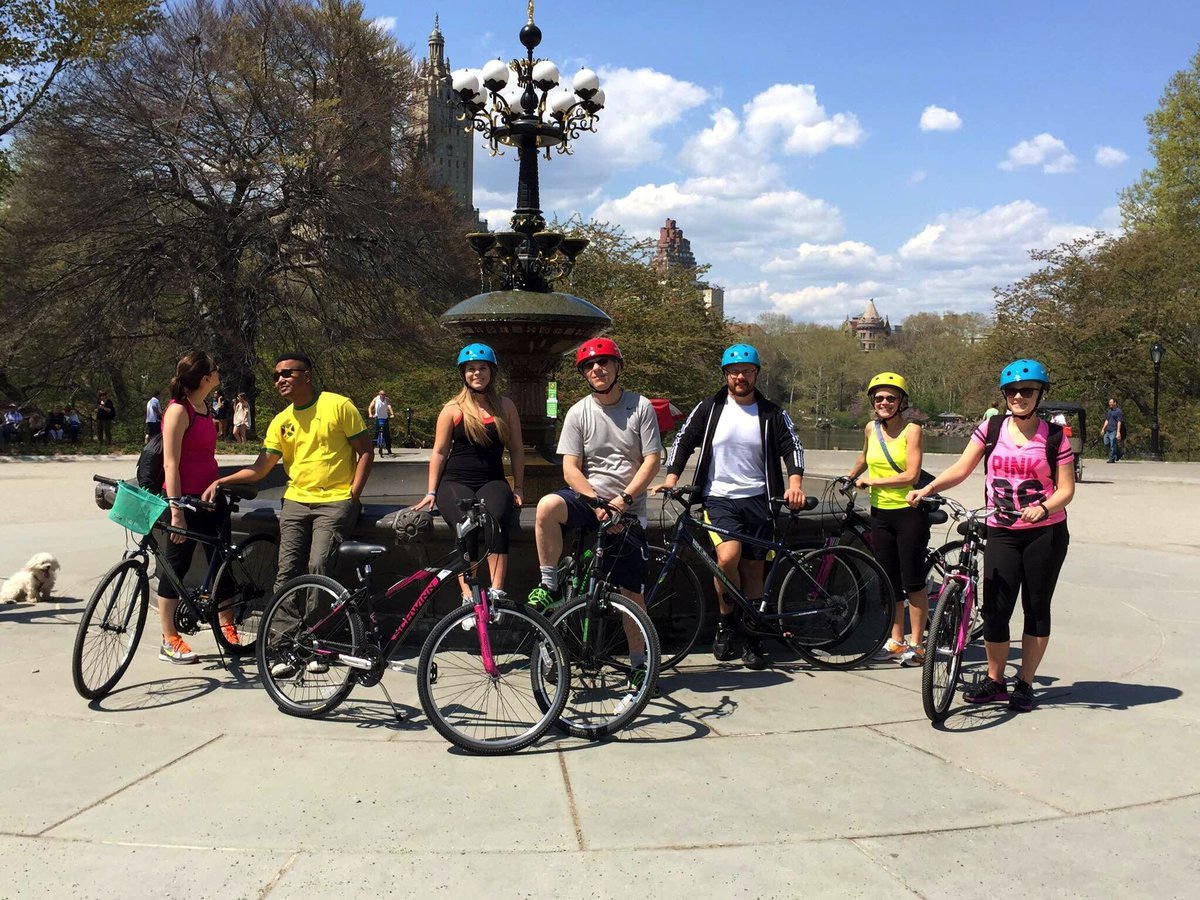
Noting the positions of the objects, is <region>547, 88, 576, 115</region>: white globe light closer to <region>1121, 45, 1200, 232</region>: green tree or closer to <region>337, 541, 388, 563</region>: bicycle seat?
<region>337, 541, 388, 563</region>: bicycle seat

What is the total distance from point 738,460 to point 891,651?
5.50 ft

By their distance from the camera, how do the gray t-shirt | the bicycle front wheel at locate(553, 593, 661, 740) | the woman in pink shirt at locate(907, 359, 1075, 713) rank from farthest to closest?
the gray t-shirt
the woman in pink shirt at locate(907, 359, 1075, 713)
the bicycle front wheel at locate(553, 593, 661, 740)

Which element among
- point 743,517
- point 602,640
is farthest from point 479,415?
point 743,517

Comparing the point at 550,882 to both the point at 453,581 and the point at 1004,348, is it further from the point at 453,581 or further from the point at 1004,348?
the point at 1004,348

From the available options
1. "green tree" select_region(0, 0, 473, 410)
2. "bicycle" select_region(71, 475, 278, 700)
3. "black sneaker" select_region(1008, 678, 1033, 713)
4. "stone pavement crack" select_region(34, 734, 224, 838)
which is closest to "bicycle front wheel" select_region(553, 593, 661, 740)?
"stone pavement crack" select_region(34, 734, 224, 838)

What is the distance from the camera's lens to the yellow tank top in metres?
5.68

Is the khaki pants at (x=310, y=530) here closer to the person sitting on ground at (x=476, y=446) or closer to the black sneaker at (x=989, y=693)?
the person sitting on ground at (x=476, y=446)

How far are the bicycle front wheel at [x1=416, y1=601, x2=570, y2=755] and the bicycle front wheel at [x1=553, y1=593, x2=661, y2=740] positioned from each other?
0.62 ft

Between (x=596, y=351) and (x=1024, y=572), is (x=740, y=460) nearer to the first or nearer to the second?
(x=596, y=351)

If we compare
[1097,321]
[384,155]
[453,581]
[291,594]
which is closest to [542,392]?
[453,581]

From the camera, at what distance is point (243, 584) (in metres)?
5.86

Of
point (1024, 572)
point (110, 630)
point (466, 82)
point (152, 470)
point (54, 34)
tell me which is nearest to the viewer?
point (1024, 572)

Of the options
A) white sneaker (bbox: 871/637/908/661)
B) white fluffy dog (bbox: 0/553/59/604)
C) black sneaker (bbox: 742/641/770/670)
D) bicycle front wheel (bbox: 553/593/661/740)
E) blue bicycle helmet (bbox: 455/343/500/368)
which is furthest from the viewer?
white fluffy dog (bbox: 0/553/59/604)

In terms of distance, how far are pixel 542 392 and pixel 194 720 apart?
5.21 m
